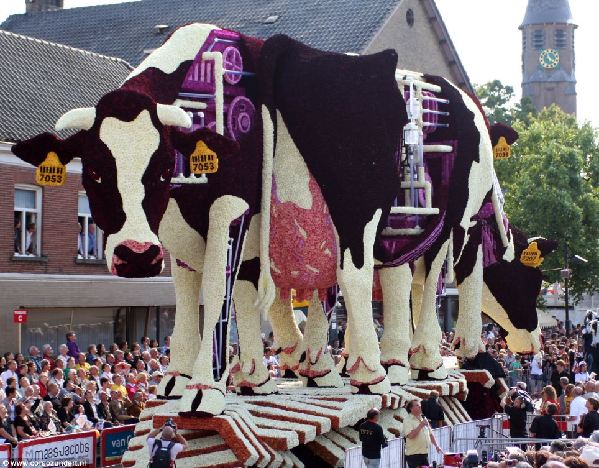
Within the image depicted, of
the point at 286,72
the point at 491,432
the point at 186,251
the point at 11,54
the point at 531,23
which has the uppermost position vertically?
the point at 531,23

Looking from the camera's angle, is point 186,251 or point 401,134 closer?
point 186,251

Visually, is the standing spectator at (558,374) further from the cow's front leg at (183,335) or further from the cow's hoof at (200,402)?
the cow's hoof at (200,402)

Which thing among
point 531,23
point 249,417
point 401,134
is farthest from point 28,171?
point 531,23

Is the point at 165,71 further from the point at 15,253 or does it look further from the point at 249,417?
the point at 15,253

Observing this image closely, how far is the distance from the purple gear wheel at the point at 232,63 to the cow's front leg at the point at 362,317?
8.29 ft

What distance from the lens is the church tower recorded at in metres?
122

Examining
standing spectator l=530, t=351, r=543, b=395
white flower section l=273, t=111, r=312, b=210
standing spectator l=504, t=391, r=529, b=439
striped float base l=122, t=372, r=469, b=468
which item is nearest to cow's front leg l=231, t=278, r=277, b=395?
striped float base l=122, t=372, r=469, b=468

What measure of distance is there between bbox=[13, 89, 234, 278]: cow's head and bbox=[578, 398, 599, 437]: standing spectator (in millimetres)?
6350

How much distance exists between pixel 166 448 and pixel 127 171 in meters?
2.74

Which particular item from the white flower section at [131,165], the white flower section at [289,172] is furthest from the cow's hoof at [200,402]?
the white flower section at [289,172]

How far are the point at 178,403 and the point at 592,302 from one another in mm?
55500

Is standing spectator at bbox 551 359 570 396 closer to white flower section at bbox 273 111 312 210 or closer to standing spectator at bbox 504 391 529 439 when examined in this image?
standing spectator at bbox 504 391 529 439

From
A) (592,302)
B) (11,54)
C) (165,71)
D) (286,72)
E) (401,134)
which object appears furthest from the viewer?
(592,302)

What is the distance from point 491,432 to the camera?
17875mm
